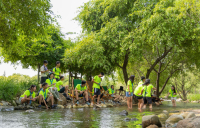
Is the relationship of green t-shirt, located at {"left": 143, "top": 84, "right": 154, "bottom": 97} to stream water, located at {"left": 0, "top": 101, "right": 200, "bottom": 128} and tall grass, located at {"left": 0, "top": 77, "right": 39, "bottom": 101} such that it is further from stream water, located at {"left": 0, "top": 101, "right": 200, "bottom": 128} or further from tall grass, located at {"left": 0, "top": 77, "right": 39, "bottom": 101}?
tall grass, located at {"left": 0, "top": 77, "right": 39, "bottom": 101}

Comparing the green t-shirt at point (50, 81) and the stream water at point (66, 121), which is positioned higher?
the green t-shirt at point (50, 81)

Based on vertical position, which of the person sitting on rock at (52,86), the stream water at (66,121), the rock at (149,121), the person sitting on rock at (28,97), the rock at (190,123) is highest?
the person sitting on rock at (52,86)

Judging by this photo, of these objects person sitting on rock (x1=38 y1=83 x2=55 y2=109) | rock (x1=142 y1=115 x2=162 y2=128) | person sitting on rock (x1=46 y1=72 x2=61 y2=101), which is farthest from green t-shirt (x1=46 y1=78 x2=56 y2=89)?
rock (x1=142 y1=115 x2=162 y2=128)

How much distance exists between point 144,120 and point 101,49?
462 inches

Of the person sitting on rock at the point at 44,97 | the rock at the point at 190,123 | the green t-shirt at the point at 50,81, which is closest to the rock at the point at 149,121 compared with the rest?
the rock at the point at 190,123

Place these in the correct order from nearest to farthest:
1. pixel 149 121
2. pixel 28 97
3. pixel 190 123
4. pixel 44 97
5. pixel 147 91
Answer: pixel 190 123
pixel 149 121
pixel 28 97
pixel 44 97
pixel 147 91

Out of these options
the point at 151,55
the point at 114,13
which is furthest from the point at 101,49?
the point at 151,55

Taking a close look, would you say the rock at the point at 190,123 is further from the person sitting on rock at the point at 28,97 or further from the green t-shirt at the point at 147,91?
the person sitting on rock at the point at 28,97

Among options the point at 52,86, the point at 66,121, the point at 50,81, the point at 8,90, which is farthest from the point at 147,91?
the point at 8,90

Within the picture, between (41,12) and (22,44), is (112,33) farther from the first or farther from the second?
(41,12)

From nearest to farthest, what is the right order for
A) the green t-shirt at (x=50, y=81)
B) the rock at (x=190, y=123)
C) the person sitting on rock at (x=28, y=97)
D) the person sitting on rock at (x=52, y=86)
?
1. the rock at (x=190, y=123)
2. the person sitting on rock at (x=28, y=97)
3. the person sitting on rock at (x=52, y=86)
4. the green t-shirt at (x=50, y=81)

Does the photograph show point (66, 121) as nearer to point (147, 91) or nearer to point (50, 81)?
point (50, 81)

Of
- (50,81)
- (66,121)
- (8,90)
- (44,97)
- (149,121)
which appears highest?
(50,81)

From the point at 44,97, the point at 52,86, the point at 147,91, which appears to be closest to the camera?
the point at 44,97
